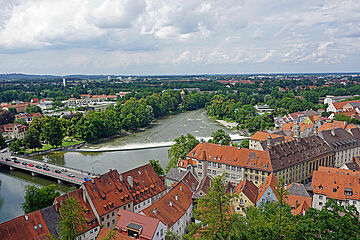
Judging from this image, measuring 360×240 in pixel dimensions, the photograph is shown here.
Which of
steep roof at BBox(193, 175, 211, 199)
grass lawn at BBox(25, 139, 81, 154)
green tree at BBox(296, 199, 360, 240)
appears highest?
green tree at BBox(296, 199, 360, 240)

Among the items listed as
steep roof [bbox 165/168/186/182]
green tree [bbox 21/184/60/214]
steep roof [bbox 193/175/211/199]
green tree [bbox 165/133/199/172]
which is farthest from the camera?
green tree [bbox 165/133/199/172]

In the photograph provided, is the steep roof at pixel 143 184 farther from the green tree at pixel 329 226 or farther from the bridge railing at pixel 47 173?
the green tree at pixel 329 226

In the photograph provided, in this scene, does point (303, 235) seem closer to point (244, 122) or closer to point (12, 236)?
point (12, 236)

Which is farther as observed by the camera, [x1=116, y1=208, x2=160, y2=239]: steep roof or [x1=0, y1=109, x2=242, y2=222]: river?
[x1=0, y1=109, x2=242, y2=222]: river

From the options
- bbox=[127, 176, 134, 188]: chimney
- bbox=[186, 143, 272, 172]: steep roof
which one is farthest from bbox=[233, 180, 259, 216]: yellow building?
bbox=[127, 176, 134, 188]: chimney

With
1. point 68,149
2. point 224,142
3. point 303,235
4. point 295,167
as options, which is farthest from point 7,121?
point 303,235

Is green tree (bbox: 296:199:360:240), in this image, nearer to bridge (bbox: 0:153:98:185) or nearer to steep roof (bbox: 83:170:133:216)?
steep roof (bbox: 83:170:133:216)

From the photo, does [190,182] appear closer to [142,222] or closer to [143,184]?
[143,184]
